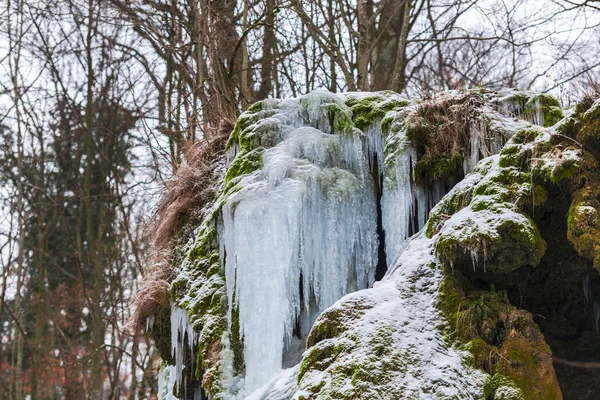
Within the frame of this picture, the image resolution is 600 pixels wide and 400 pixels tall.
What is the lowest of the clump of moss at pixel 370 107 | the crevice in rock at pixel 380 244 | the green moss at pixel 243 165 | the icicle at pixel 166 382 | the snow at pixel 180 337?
the icicle at pixel 166 382

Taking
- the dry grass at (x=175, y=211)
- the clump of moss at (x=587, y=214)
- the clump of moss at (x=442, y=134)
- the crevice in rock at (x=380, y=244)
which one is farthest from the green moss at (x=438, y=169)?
the dry grass at (x=175, y=211)

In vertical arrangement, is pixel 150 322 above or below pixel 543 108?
below

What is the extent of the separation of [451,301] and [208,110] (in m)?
6.50

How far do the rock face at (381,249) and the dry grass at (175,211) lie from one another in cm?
19

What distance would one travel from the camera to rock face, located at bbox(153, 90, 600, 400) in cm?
429

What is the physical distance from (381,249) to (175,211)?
265 centimetres

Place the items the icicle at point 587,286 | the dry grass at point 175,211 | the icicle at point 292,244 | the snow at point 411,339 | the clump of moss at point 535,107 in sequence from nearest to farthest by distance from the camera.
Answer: the snow at point 411,339
the icicle at point 587,286
the icicle at point 292,244
the clump of moss at point 535,107
the dry grass at point 175,211

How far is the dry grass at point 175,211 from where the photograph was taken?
7578mm

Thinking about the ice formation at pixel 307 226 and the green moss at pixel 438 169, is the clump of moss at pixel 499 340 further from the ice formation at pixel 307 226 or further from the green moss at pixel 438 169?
the green moss at pixel 438 169

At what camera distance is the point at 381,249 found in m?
6.40

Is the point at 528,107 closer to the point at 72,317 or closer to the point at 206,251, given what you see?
the point at 206,251

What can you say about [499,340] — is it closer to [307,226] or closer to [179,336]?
[307,226]

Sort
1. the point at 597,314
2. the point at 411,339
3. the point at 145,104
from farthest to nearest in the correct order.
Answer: the point at 145,104 → the point at 597,314 → the point at 411,339

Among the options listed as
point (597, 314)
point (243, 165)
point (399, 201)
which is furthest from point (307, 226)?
point (597, 314)
